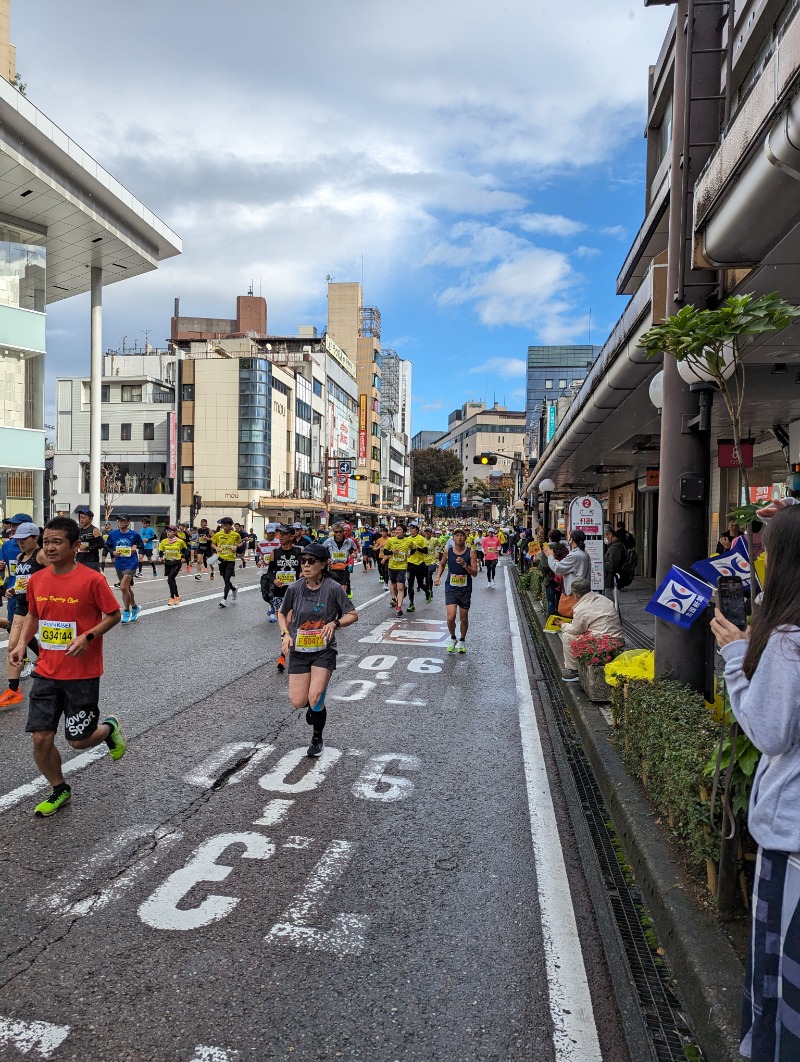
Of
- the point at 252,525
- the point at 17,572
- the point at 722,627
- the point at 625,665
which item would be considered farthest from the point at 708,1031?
the point at 252,525

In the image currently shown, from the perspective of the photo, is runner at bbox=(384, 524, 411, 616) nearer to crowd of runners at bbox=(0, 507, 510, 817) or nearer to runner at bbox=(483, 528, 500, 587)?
crowd of runners at bbox=(0, 507, 510, 817)

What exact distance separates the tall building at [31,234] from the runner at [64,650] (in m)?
27.0

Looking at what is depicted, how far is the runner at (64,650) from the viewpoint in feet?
16.1

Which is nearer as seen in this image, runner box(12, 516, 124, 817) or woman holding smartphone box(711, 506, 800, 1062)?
woman holding smartphone box(711, 506, 800, 1062)

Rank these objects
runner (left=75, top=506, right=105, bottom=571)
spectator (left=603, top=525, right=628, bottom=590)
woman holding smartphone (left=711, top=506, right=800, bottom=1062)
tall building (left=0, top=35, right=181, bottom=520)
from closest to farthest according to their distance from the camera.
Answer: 1. woman holding smartphone (left=711, top=506, right=800, bottom=1062)
2. runner (left=75, top=506, right=105, bottom=571)
3. spectator (left=603, top=525, right=628, bottom=590)
4. tall building (left=0, top=35, right=181, bottom=520)

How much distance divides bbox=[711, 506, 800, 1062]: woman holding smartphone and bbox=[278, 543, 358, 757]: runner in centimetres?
420

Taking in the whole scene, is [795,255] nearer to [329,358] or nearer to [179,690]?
[179,690]

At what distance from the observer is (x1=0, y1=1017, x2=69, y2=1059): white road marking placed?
2.76 meters

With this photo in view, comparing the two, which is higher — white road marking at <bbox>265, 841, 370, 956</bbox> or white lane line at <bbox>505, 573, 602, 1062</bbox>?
white road marking at <bbox>265, 841, 370, 956</bbox>

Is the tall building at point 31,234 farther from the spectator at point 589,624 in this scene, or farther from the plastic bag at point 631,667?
the plastic bag at point 631,667

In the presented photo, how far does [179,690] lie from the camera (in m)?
8.42

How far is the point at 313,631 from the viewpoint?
6461 millimetres

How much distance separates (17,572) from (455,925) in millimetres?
6695

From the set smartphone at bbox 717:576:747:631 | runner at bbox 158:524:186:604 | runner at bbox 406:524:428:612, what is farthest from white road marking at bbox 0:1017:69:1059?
runner at bbox 158:524:186:604
